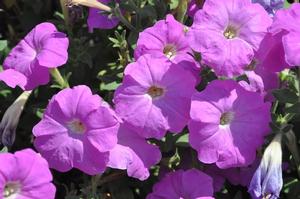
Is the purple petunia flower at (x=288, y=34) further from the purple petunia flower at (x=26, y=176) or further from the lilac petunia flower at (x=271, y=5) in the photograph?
the purple petunia flower at (x=26, y=176)

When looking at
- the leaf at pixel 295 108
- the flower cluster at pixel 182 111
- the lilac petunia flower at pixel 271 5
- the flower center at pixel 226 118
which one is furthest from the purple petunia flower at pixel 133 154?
the lilac petunia flower at pixel 271 5

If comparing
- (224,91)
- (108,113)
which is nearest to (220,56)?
(224,91)

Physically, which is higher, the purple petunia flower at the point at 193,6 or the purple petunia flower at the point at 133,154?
the purple petunia flower at the point at 193,6

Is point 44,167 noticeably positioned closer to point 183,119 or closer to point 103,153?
point 103,153

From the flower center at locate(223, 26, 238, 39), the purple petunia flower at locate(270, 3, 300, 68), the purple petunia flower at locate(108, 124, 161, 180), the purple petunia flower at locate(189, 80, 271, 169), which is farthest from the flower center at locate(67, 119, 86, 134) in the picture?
the purple petunia flower at locate(270, 3, 300, 68)

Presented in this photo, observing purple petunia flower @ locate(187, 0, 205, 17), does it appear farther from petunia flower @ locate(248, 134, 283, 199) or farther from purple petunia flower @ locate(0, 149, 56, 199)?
purple petunia flower @ locate(0, 149, 56, 199)

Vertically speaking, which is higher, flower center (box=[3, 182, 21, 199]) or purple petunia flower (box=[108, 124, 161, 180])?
purple petunia flower (box=[108, 124, 161, 180])
